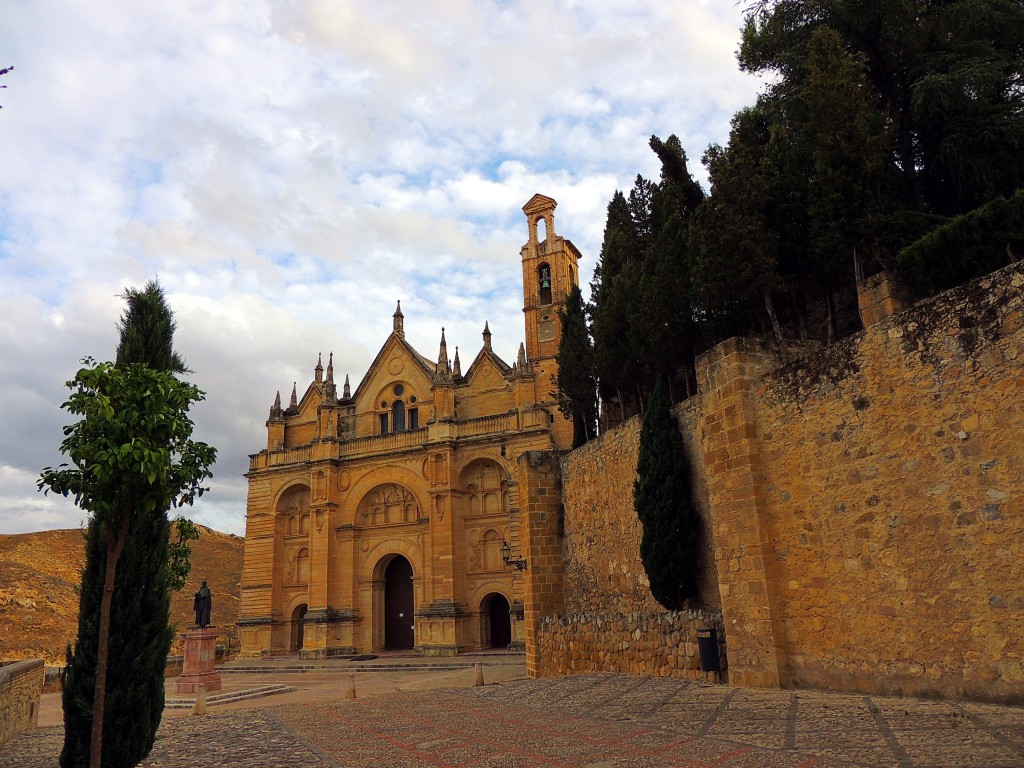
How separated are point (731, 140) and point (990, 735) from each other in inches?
373

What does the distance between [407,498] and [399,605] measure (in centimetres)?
496

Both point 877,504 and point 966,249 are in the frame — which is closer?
point 877,504

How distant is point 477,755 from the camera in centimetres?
723

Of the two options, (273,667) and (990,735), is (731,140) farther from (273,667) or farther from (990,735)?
(273,667)

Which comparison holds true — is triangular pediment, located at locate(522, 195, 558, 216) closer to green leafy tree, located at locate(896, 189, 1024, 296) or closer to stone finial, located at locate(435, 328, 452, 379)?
stone finial, located at locate(435, 328, 452, 379)

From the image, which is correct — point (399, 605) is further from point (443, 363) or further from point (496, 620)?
point (443, 363)

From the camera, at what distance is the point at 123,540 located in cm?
673

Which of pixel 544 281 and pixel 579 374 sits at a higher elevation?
pixel 544 281

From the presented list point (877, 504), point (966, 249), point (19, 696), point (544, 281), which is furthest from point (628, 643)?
point (544, 281)

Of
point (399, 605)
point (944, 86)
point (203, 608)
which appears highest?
point (944, 86)

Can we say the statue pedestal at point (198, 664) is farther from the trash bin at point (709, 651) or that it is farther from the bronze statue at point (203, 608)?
the trash bin at point (709, 651)

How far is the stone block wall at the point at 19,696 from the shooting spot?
1028cm

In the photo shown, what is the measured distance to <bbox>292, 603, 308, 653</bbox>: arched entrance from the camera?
33.6 metres

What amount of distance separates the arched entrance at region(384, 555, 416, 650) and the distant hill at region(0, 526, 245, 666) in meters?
9.22
